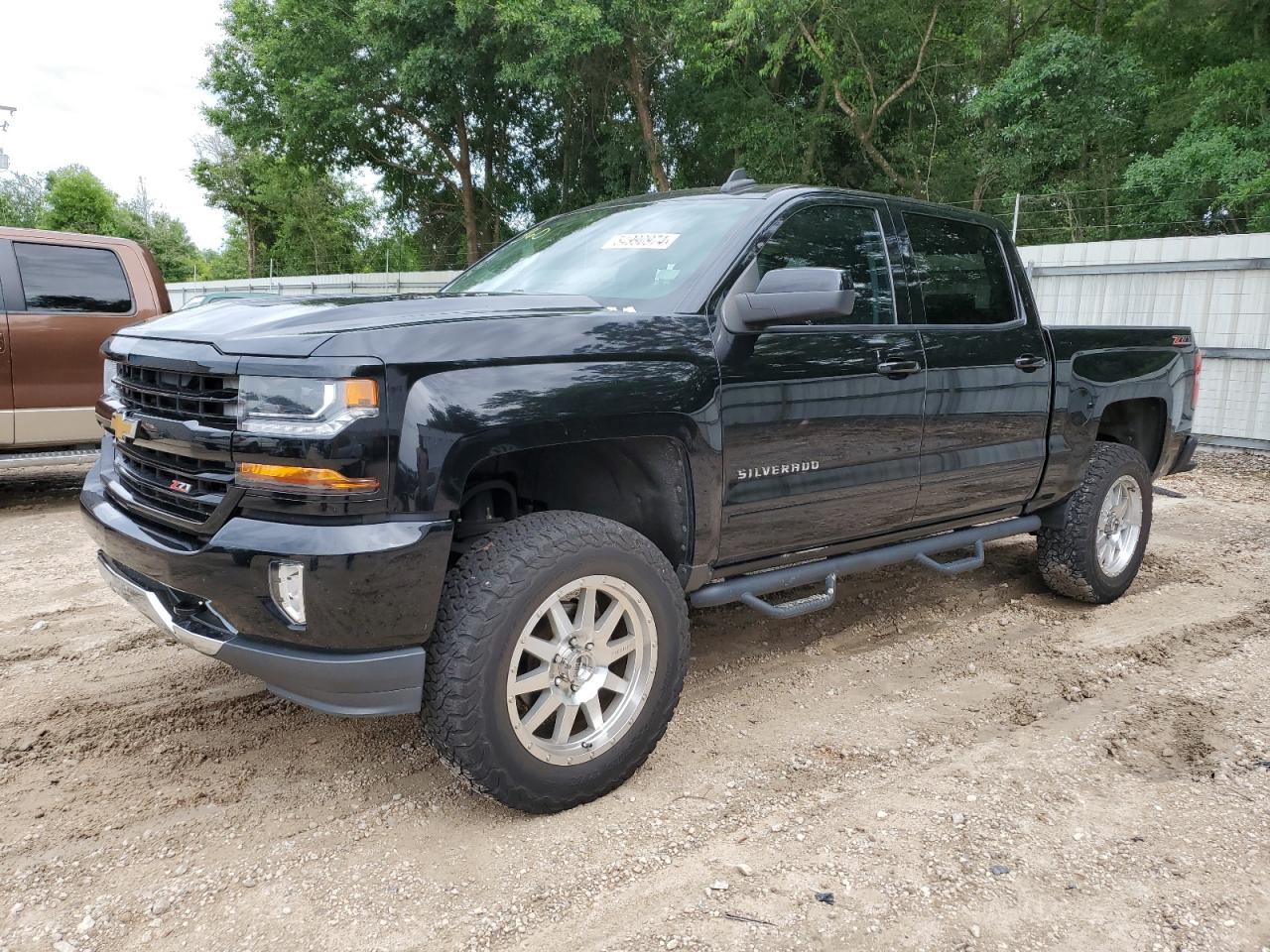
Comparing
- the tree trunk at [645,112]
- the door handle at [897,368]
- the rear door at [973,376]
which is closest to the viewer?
the door handle at [897,368]

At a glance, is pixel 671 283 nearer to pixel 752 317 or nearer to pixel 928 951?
pixel 752 317

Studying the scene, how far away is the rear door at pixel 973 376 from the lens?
12.7 feet

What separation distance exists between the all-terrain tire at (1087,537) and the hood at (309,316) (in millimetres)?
3001

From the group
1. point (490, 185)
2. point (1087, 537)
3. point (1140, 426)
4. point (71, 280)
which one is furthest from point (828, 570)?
point (490, 185)

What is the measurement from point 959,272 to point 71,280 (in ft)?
→ 20.8

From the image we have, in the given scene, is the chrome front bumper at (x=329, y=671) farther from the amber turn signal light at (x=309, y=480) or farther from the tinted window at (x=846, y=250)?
the tinted window at (x=846, y=250)

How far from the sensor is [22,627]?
4.34m

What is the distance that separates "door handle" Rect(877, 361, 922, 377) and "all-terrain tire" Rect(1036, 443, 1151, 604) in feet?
5.31

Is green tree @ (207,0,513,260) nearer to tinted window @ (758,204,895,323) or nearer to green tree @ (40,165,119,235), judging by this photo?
tinted window @ (758,204,895,323)

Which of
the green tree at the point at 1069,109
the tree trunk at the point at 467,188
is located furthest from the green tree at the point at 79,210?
the green tree at the point at 1069,109

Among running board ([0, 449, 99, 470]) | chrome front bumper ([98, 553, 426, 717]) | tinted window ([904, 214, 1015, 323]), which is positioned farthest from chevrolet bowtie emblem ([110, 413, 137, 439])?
running board ([0, 449, 99, 470])

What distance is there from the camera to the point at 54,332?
6742mm

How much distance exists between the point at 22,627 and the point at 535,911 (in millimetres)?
3293

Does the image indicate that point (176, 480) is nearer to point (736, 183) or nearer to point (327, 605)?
point (327, 605)
